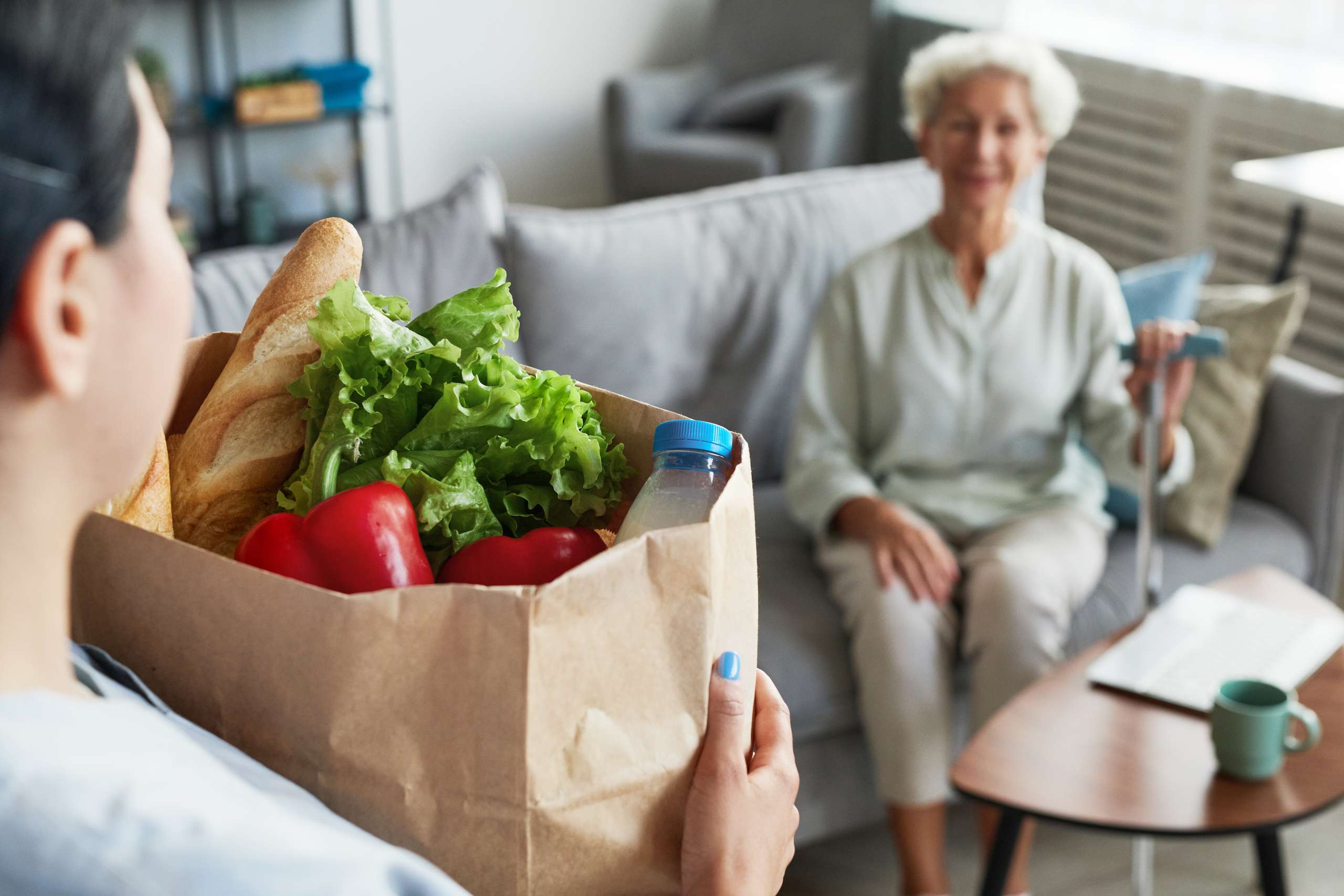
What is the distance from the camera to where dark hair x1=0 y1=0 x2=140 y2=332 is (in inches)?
13.8

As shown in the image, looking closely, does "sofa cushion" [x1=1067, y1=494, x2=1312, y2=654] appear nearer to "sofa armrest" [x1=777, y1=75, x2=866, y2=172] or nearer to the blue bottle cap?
the blue bottle cap

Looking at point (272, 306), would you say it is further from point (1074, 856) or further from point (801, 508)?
point (1074, 856)

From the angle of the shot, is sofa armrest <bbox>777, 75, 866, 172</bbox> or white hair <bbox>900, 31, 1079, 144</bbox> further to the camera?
sofa armrest <bbox>777, 75, 866, 172</bbox>

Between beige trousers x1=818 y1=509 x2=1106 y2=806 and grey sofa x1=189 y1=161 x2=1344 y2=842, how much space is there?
0.06 metres

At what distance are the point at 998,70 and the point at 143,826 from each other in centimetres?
204

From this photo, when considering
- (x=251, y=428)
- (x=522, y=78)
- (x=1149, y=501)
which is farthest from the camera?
(x=522, y=78)

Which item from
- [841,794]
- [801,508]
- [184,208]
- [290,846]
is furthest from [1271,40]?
[290,846]

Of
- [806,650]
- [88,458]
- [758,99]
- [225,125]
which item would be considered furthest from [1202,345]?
[225,125]

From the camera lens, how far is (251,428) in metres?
0.66

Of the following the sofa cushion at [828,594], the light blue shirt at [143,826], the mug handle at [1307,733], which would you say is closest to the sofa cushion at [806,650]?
the sofa cushion at [828,594]

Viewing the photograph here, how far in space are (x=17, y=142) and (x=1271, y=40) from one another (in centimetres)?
397

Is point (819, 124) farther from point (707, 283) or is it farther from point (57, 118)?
point (57, 118)

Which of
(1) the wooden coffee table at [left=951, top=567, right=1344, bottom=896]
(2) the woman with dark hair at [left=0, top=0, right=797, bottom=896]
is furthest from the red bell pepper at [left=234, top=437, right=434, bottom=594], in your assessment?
(1) the wooden coffee table at [left=951, top=567, right=1344, bottom=896]

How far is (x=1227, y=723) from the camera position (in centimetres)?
147
